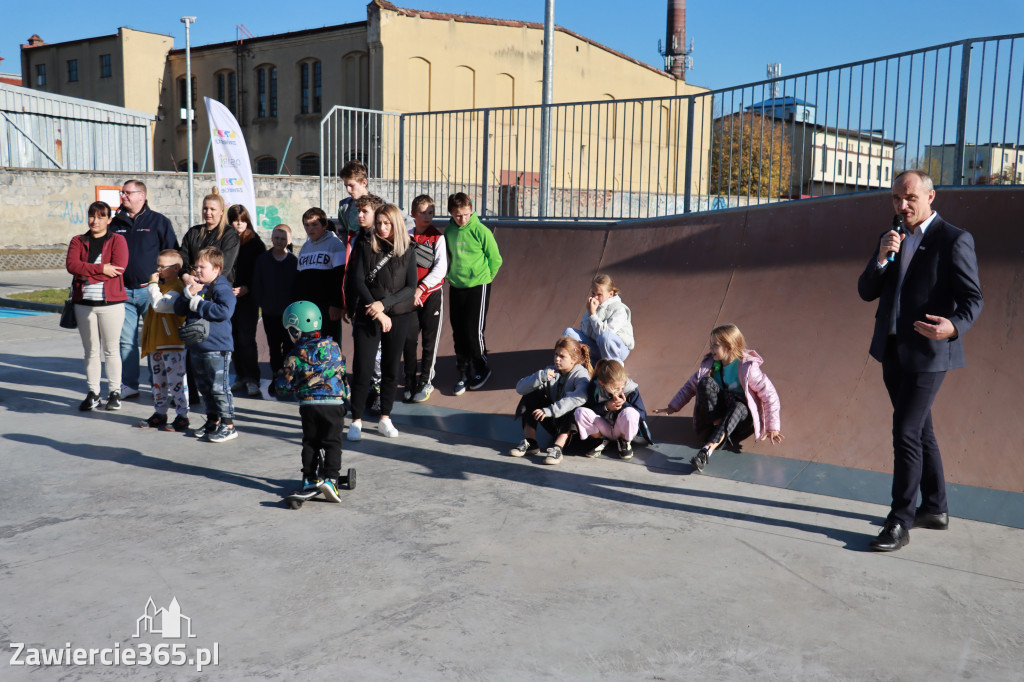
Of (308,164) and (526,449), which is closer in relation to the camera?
(526,449)

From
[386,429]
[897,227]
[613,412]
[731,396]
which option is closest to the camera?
[897,227]

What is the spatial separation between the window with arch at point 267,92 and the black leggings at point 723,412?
3830 centimetres

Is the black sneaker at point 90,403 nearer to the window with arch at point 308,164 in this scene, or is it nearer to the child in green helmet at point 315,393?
the child in green helmet at point 315,393

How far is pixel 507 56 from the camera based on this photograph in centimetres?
3838

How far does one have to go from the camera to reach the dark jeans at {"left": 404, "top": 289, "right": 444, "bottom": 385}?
7738mm

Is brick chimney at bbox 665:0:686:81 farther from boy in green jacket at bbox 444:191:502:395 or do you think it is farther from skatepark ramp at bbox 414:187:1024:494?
boy in green jacket at bbox 444:191:502:395

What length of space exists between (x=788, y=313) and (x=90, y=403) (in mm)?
6212

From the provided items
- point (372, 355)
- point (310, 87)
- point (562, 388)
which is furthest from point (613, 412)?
point (310, 87)

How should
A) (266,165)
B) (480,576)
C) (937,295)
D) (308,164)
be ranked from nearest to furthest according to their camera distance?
(480,576), (937,295), (308,164), (266,165)

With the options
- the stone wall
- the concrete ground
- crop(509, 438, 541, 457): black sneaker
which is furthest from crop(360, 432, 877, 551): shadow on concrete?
the stone wall

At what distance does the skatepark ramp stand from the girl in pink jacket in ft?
0.71

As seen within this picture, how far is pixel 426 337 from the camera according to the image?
795 cm

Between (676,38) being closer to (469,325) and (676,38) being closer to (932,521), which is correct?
(469,325)

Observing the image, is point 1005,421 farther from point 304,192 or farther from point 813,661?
point 304,192
